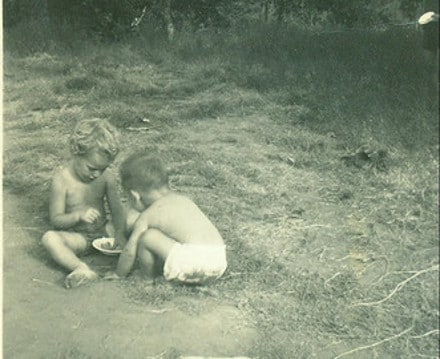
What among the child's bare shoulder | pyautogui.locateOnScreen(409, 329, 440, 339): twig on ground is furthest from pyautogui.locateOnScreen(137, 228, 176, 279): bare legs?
pyautogui.locateOnScreen(409, 329, 440, 339): twig on ground

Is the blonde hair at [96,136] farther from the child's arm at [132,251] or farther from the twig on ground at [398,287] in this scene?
the twig on ground at [398,287]

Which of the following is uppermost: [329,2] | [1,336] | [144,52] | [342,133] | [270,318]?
[329,2]

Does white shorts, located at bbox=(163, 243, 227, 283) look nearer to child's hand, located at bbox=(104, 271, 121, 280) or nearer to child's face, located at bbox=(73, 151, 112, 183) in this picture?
child's hand, located at bbox=(104, 271, 121, 280)

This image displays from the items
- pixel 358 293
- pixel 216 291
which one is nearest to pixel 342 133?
pixel 358 293

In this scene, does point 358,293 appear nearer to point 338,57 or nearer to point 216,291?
point 216,291

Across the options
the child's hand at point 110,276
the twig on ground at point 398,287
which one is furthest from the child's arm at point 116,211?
the twig on ground at point 398,287

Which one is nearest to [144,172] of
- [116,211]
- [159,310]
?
[116,211]

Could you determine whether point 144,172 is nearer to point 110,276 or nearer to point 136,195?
point 136,195

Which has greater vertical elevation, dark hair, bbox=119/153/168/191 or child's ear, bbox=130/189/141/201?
dark hair, bbox=119/153/168/191
